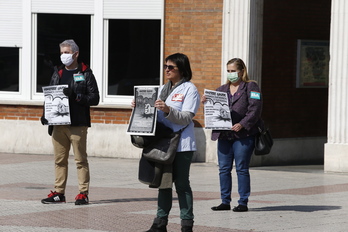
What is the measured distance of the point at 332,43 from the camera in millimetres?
14758

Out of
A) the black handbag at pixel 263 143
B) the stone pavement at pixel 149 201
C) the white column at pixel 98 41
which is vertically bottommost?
the stone pavement at pixel 149 201

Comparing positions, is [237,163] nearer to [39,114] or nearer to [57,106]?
[57,106]

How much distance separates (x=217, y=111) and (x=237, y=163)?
689 millimetres

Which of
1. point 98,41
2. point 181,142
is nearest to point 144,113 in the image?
point 181,142

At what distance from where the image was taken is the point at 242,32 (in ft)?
50.8

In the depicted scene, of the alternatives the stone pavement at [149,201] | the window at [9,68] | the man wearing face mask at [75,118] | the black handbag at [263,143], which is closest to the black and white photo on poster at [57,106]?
the man wearing face mask at [75,118]

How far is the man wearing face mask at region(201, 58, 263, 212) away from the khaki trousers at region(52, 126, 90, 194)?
5.40ft

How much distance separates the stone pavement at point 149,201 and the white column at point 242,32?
1997mm

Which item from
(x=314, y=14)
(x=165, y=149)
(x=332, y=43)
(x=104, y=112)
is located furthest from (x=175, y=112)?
(x=314, y=14)

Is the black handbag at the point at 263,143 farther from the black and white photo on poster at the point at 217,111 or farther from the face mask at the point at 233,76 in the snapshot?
the face mask at the point at 233,76

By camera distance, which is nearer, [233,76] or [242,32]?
[233,76]

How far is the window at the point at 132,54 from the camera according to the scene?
16609 millimetres

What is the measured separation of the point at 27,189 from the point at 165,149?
14.6 feet

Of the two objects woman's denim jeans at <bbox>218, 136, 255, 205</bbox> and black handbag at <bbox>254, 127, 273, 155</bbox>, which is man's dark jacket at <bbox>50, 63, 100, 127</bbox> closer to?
woman's denim jeans at <bbox>218, 136, 255, 205</bbox>
